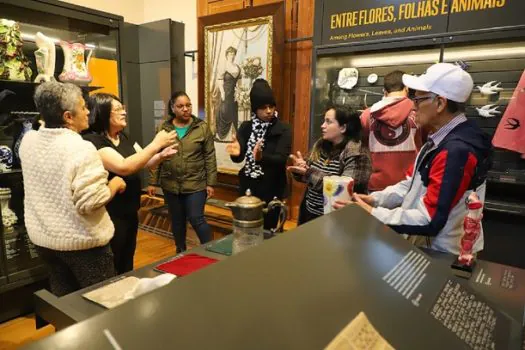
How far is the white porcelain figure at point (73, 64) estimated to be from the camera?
260 centimetres

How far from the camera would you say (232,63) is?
3.89 m

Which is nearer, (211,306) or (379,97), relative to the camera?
(211,306)

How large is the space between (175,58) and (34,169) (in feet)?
10.6

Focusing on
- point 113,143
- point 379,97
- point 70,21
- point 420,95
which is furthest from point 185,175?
point 420,95

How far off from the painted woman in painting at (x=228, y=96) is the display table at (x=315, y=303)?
3013 millimetres

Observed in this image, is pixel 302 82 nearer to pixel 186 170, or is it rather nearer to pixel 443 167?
pixel 186 170

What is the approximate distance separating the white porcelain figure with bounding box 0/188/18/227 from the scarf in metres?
1.58

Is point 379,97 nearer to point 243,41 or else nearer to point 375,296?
point 243,41

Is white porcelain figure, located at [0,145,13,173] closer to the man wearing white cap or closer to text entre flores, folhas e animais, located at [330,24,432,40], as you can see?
the man wearing white cap

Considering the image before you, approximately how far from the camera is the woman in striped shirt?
1.96 m

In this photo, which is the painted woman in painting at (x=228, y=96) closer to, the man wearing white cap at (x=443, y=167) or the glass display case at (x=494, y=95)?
the glass display case at (x=494, y=95)

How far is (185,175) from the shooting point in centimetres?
275

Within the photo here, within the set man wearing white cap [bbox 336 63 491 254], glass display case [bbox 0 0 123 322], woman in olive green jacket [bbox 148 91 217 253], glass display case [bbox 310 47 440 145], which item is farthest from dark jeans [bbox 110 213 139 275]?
glass display case [bbox 310 47 440 145]

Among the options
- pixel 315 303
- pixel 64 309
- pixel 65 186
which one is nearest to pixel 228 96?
pixel 65 186
